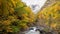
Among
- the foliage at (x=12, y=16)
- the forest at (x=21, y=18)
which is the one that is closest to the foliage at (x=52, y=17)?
the forest at (x=21, y=18)

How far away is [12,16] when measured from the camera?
5.79 metres

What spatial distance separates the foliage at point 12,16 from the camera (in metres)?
5.46

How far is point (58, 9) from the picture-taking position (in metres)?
6.37

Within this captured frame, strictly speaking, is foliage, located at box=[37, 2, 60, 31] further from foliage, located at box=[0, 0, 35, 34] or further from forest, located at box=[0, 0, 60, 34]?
foliage, located at box=[0, 0, 35, 34]

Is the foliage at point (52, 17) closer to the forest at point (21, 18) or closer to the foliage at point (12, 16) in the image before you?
the forest at point (21, 18)

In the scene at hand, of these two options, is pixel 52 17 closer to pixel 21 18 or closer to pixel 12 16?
pixel 21 18

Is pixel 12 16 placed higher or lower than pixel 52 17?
higher

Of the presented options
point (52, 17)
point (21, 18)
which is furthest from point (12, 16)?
point (52, 17)

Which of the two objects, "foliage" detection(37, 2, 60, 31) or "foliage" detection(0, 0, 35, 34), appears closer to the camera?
"foliage" detection(0, 0, 35, 34)

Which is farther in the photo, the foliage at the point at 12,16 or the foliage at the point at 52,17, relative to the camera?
the foliage at the point at 52,17

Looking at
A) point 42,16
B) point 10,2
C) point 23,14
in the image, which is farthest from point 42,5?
point 10,2

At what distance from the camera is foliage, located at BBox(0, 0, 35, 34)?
5.46m

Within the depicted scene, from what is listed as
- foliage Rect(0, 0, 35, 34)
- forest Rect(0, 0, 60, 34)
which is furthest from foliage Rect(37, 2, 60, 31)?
foliage Rect(0, 0, 35, 34)

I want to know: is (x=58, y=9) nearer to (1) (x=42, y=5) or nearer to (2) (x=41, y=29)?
(2) (x=41, y=29)
